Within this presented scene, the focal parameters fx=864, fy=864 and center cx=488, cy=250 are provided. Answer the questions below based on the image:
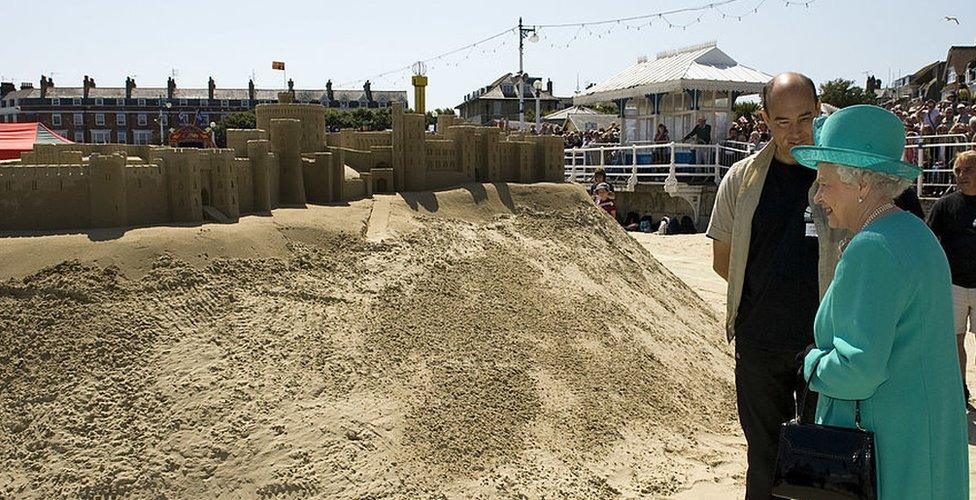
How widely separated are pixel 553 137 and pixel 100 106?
191 ft

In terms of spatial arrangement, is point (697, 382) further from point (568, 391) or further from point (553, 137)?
point (553, 137)

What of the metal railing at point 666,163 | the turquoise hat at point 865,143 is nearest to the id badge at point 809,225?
the turquoise hat at point 865,143

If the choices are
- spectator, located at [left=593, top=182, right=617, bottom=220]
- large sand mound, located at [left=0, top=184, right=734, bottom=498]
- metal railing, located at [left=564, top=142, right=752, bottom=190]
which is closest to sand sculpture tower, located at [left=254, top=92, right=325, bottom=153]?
large sand mound, located at [left=0, top=184, right=734, bottom=498]

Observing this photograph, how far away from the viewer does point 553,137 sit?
10938 mm

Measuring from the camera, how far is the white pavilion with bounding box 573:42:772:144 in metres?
18.8

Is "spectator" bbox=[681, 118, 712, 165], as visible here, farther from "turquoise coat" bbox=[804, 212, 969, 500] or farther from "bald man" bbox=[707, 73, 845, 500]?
"turquoise coat" bbox=[804, 212, 969, 500]

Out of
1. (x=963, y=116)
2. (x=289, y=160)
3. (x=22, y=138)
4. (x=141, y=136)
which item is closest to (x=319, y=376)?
(x=289, y=160)

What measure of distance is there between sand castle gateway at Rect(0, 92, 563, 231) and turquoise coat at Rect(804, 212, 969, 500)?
5.91m

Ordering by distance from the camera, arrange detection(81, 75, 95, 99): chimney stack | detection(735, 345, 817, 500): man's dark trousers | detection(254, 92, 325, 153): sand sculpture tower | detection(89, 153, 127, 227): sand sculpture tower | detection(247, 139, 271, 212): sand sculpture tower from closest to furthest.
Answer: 1. detection(735, 345, 817, 500): man's dark trousers
2. detection(89, 153, 127, 227): sand sculpture tower
3. detection(247, 139, 271, 212): sand sculpture tower
4. detection(254, 92, 325, 153): sand sculpture tower
5. detection(81, 75, 95, 99): chimney stack

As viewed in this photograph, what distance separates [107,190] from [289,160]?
2129 millimetres

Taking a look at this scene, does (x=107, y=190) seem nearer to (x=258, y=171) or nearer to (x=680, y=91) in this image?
(x=258, y=171)

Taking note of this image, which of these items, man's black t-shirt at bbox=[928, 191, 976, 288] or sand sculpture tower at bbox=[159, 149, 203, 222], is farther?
sand sculpture tower at bbox=[159, 149, 203, 222]

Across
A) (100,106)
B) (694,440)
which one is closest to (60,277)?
(694,440)

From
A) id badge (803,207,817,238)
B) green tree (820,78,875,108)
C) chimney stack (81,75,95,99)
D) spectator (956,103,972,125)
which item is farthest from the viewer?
chimney stack (81,75,95,99)
